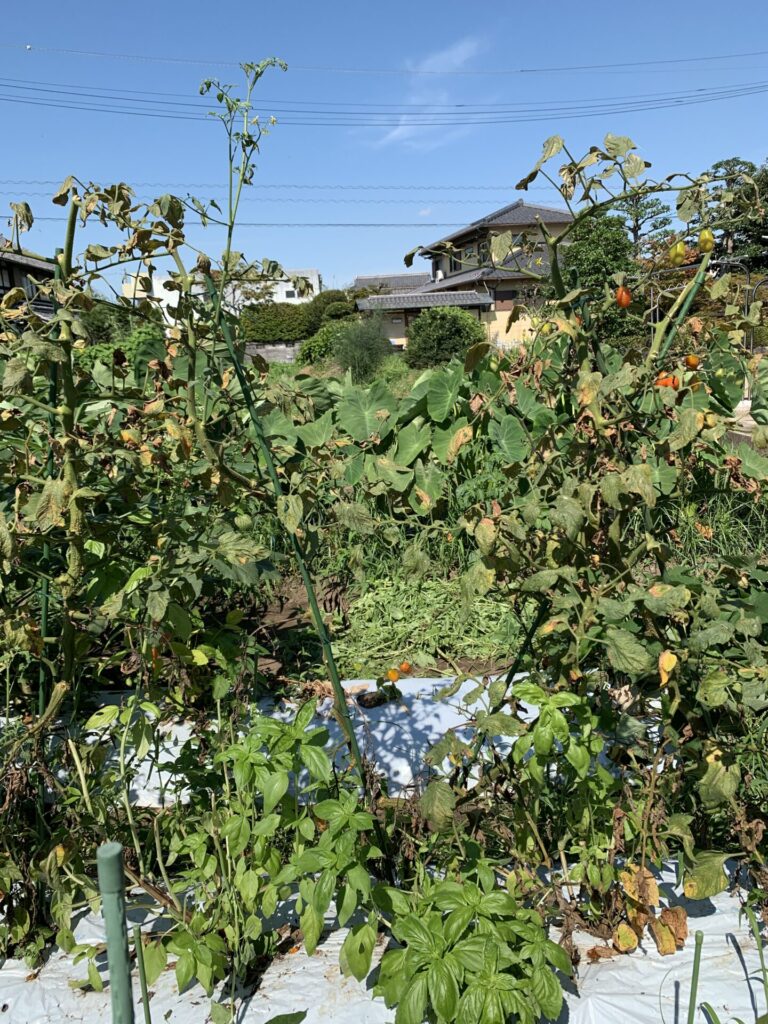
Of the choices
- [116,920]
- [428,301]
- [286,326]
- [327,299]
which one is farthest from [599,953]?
[327,299]

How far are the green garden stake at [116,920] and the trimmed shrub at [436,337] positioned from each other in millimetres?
17710

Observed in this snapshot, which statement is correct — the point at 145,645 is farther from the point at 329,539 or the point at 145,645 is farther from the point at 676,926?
the point at 329,539

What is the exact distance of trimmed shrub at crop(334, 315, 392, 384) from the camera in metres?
17.7

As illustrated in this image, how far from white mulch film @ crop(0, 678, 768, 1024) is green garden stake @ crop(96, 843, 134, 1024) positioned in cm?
42

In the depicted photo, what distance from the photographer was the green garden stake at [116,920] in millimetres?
834

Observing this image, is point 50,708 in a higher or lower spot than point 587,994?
higher

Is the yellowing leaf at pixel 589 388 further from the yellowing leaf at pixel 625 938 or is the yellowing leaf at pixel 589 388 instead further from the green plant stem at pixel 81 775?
the green plant stem at pixel 81 775

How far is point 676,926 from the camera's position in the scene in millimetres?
1393

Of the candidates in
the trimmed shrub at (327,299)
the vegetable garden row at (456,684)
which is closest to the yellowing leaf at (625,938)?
the vegetable garden row at (456,684)

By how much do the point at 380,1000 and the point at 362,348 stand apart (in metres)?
17.7

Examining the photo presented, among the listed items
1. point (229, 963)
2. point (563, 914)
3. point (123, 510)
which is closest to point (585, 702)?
point (563, 914)

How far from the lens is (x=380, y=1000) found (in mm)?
1334

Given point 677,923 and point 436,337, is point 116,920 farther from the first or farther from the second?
point 436,337

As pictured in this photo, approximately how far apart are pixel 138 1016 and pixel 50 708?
21.1 inches
